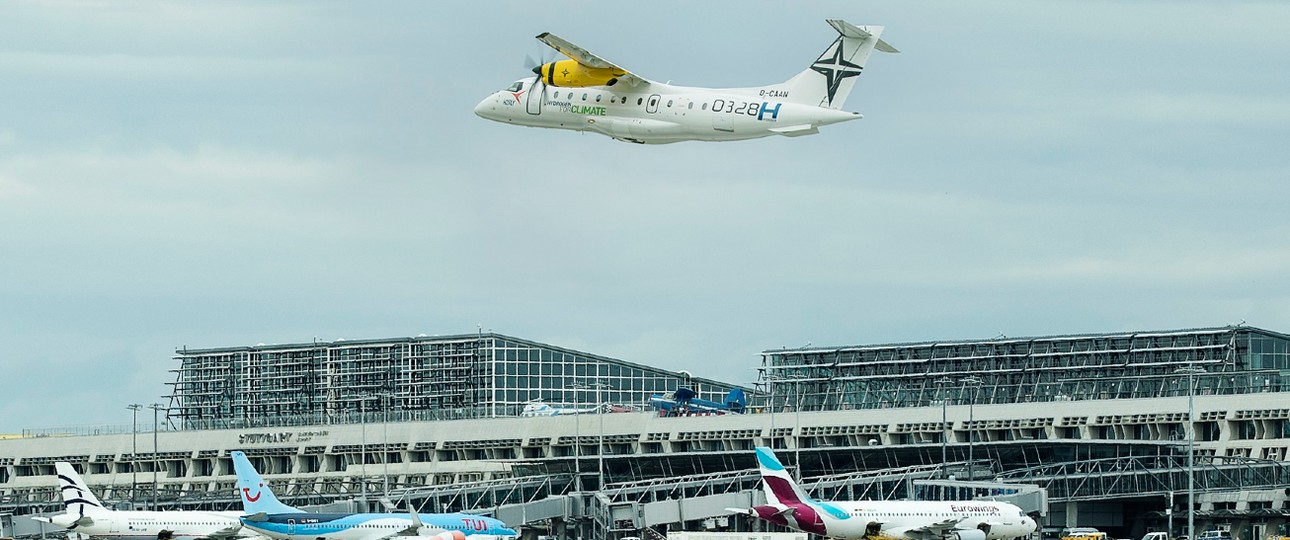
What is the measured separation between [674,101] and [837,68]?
6814mm

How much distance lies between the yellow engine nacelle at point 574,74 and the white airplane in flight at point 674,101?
0.04m

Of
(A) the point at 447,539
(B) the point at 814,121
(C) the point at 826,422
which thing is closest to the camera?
(B) the point at 814,121

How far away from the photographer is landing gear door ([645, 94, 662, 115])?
7325 centimetres

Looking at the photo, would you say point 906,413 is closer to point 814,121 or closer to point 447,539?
point 447,539

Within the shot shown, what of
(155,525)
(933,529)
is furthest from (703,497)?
(155,525)

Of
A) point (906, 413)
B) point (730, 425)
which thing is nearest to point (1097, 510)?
point (906, 413)

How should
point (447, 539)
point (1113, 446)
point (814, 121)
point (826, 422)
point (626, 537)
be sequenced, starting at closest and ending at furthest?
point (814, 121), point (447, 539), point (626, 537), point (1113, 446), point (826, 422)

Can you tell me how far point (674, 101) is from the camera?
72625 millimetres

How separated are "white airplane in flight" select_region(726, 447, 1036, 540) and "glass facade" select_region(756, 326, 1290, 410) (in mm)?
39057

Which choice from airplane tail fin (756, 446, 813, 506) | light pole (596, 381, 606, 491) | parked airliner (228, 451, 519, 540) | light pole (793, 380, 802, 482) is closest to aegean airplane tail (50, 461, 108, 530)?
parked airliner (228, 451, 519, 540)

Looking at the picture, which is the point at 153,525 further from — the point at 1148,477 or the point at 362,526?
the point at 1148,477

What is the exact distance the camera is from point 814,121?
6956 centimetres

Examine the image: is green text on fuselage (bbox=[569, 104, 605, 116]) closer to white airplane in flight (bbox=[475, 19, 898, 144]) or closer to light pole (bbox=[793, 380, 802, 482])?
white airplane in flight (bbox=[475, 19, 898, 144])

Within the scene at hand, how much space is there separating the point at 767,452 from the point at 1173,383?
57.7 meters
